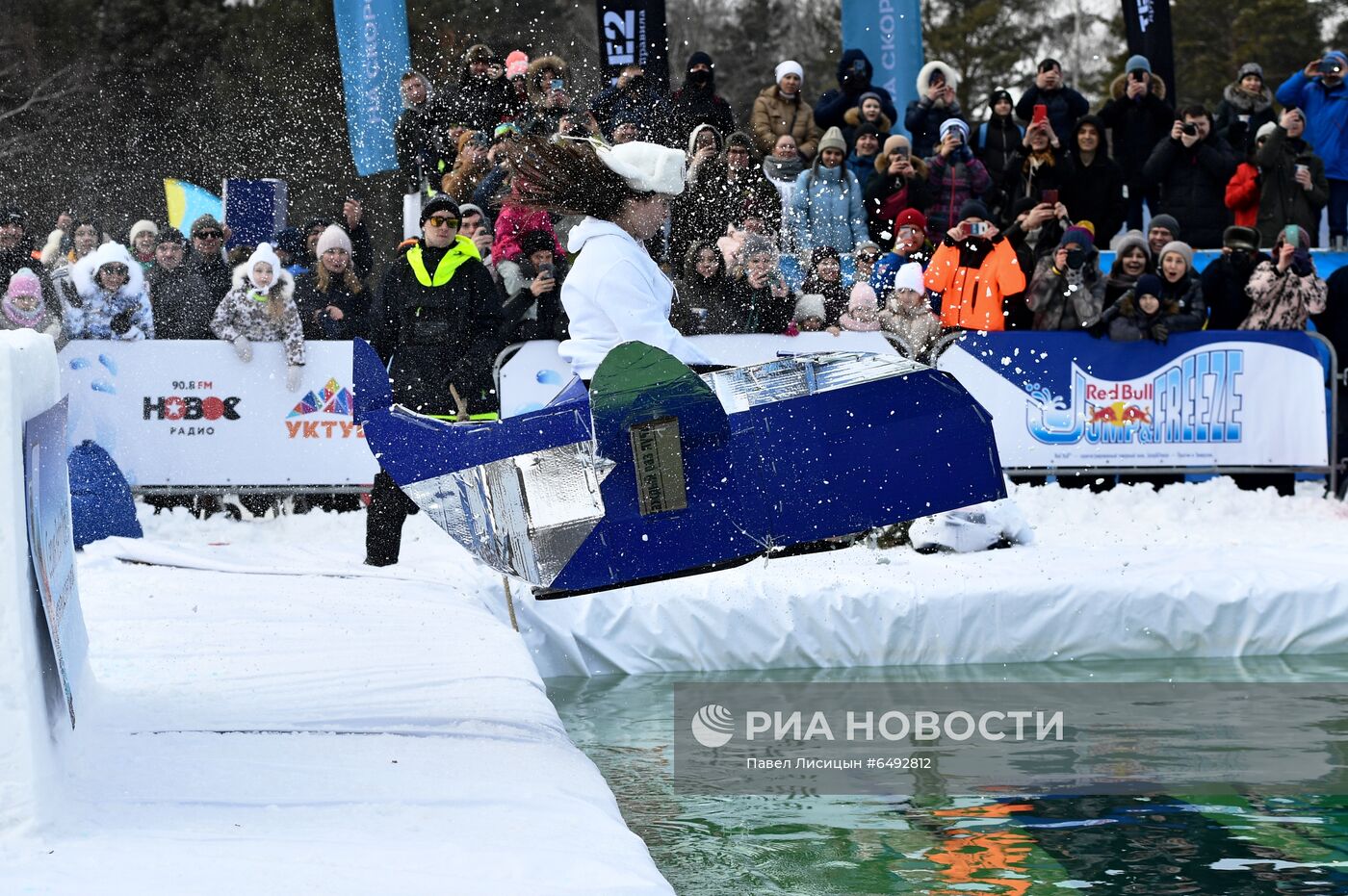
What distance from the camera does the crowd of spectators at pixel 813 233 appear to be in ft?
30.2

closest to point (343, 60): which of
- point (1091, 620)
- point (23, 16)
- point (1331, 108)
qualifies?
point (1331, 108)

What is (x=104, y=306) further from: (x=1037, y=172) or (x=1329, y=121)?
(x=1329, y=121)

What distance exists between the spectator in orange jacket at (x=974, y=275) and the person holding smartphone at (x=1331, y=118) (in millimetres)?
3540

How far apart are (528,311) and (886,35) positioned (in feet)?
18.6

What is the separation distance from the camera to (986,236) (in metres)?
9.69

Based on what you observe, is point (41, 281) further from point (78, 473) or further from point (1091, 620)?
point (1091, 620)

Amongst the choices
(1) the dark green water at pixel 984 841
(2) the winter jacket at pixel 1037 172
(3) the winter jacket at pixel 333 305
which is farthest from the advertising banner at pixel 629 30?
(1) the dark green water at pixel 984 841

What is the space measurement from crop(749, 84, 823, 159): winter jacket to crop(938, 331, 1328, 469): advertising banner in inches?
97.0

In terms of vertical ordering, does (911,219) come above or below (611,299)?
above

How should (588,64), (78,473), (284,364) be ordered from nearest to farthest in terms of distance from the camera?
(78,473)
(284,364)
(588,64)

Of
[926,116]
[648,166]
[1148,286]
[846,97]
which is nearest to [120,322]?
[648,166]

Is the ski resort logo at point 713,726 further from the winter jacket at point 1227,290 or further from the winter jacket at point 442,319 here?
the winter jacket at point 1227,290

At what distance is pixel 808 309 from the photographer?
9398 millimetres

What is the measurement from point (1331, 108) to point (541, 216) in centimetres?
617
